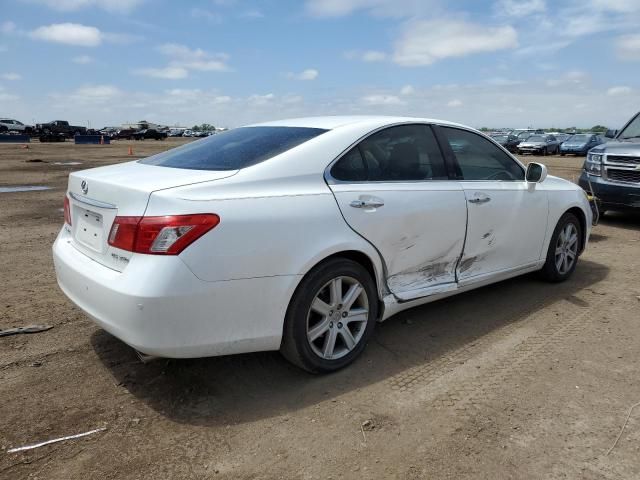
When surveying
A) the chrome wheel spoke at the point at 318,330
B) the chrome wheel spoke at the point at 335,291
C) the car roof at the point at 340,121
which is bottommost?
the chrome wheel spoke at the point at 318,330

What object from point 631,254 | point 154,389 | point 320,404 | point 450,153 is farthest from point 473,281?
point 631,254

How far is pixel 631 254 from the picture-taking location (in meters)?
6.55

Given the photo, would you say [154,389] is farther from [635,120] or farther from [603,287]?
[635,120]

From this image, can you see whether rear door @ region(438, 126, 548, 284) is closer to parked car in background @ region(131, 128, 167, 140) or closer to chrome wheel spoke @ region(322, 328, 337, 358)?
chrome wheel spoke @ region(322, 328, 337, 358)

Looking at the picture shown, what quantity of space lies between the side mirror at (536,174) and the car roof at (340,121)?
1013mm

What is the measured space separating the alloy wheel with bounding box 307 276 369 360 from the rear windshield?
906 mm

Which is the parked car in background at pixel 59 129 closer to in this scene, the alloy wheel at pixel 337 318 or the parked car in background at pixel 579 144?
the parked car in background at pixel 579 144

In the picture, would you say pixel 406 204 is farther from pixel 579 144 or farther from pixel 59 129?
pixel 59 129

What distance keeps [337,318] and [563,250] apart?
119 inches

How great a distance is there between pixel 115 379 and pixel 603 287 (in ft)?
14.8

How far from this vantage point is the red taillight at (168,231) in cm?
264

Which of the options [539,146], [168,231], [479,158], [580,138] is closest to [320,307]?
[168,231]

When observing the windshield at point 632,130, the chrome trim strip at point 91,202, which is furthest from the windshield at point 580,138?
the chrome trim strip at point 91,202

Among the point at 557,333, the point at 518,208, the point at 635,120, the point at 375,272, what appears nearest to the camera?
the point at 375,272
